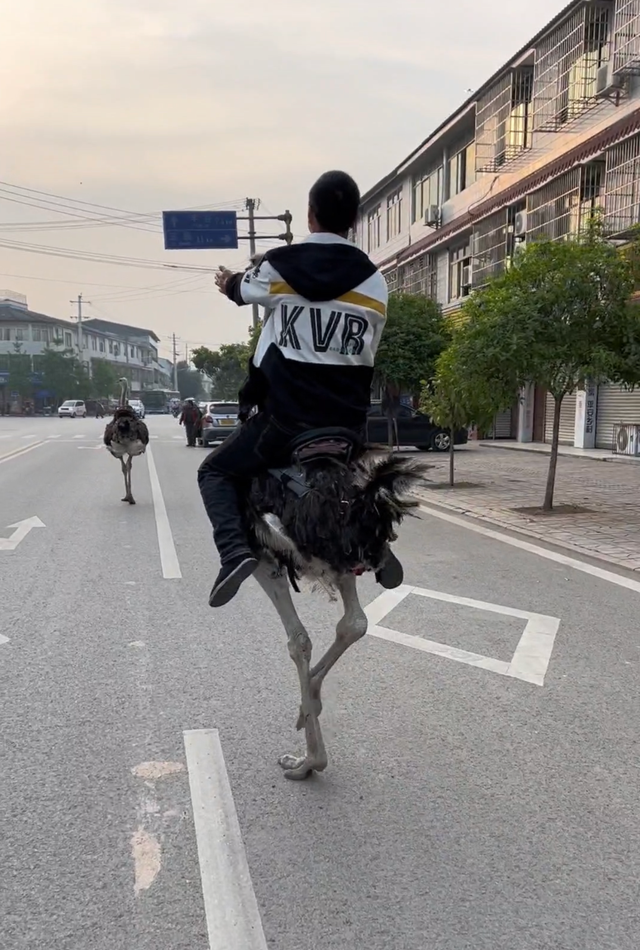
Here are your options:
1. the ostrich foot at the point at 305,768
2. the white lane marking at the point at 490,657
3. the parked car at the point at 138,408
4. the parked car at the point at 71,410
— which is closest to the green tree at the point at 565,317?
the white lane marking at the point at 490,657

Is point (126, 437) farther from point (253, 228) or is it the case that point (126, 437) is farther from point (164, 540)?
point (253, 228)

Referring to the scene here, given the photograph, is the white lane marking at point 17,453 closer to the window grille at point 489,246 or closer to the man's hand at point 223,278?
the window grille at point 489,246

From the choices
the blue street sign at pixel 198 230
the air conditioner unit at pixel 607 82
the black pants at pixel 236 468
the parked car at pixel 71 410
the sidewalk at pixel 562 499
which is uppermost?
the air conditioner unit at pixel 607 82

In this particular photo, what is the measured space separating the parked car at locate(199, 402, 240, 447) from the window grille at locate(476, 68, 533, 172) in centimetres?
1171

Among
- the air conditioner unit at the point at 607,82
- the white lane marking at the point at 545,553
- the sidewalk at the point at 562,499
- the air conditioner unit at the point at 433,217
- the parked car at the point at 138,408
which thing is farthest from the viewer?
the air conditioner unit at the point at 433,217

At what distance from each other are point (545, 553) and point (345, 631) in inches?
226

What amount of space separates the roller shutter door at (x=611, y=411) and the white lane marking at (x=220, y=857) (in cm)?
2003

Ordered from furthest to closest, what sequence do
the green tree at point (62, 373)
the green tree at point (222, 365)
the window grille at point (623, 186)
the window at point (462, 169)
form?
the green tree at point (62, 373), the green tree at point (222, 365), the window at point (462, 169), the window grille at point (623, 186)

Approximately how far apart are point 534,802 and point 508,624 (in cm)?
257

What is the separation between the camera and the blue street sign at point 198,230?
87.7ft

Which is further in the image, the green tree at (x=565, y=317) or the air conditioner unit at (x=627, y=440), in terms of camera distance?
the air conditioner unit at (x=627, y=440)

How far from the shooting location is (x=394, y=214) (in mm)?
37750

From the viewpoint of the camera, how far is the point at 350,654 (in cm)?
496

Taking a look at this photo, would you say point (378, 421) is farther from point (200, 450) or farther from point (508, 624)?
point (508, 624)
